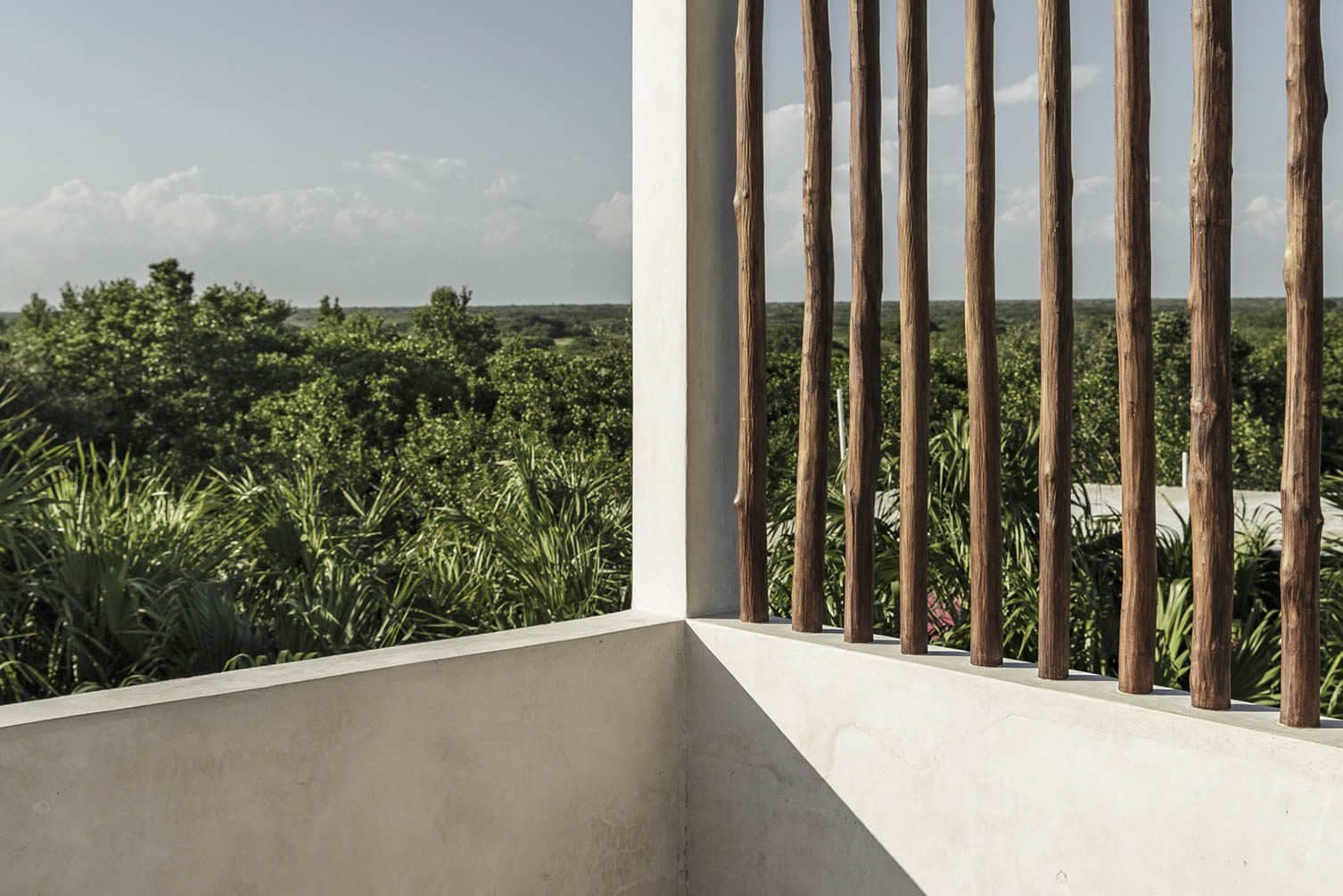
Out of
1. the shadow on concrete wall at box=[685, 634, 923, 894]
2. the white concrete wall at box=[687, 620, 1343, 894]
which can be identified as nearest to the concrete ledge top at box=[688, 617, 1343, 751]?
the white concrete wall at box=[687, 620, 1343, 894]

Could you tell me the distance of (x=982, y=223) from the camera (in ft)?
6.41

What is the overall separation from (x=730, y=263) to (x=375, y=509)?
291cm

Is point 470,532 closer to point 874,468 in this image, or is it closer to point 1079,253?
point 874,468

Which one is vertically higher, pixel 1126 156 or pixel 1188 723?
pixel 1126 156

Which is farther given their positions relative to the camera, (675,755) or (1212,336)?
(675,755)

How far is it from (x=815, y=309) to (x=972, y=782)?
889 millimetres

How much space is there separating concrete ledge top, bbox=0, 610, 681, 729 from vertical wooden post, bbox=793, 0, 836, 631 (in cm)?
29

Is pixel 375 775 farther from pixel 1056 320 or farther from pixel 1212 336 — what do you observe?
pixel 1212 336

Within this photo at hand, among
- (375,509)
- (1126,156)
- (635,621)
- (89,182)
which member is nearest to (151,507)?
(375,509)

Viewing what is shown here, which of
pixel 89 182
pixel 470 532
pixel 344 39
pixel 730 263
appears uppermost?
pixel 344 39

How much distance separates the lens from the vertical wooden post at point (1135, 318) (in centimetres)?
173

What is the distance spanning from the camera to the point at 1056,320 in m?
1.83

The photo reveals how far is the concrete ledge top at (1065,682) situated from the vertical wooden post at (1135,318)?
2.2 inches

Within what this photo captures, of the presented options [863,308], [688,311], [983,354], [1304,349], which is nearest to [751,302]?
[688,311]
